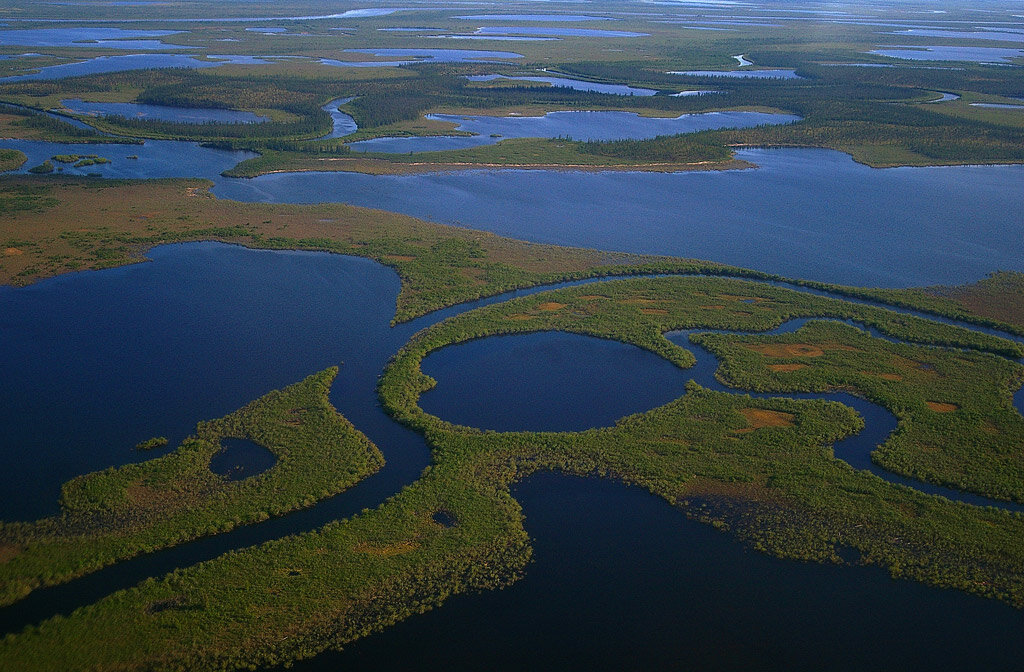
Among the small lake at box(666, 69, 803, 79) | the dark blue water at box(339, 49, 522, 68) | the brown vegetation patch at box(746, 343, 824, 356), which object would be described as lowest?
the brown vegetation patch at box(746, 343, 824, 356)

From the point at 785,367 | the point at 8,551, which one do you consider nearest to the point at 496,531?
the point at 8,551

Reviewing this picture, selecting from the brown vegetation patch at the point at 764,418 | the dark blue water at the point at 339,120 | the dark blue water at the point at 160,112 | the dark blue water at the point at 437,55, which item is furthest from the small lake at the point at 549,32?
the brown vegetation patch at the point at 764,418

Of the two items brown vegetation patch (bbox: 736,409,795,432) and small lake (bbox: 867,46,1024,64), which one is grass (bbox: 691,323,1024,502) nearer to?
brown vegetation patch (bbox: 736,409,795,432)

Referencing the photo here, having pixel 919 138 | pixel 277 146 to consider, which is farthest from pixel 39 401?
pixel 919 138

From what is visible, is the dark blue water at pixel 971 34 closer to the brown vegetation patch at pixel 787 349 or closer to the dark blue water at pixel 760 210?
the dark blue water at pixel 760 210

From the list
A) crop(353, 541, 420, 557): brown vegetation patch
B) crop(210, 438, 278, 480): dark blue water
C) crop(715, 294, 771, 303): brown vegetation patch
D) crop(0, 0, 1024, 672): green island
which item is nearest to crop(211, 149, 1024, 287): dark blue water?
crop(0, 0, 1024, 672): green island
